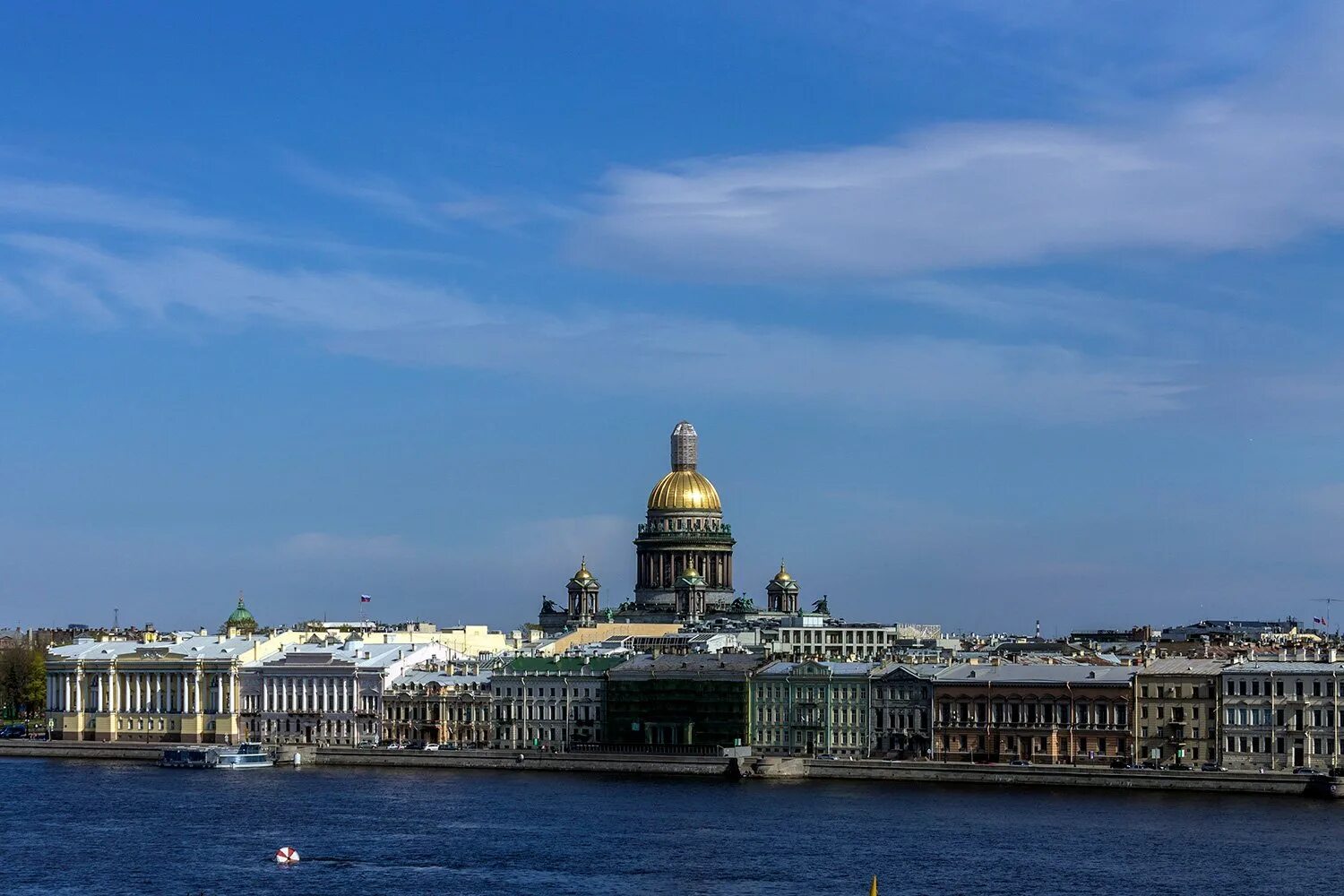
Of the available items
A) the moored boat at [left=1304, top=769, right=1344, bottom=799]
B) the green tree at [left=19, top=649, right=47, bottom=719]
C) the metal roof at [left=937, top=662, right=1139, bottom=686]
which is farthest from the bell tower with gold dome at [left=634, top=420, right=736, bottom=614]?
the moored boat at [left=1304, top=769, right=1344, bottom=799]

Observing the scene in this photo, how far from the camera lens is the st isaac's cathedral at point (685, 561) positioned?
12281 centimetres

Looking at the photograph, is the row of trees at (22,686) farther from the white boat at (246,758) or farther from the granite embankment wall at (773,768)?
the white boat at (246,758)

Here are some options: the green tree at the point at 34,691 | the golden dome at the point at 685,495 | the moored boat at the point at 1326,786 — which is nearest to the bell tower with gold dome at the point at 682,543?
the golden dome at the point at 685,495

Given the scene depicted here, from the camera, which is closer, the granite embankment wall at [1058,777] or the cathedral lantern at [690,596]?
the granite embankment wall at [1058,777]

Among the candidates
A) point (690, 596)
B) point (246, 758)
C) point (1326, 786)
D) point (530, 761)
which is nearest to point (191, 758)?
point (246, 758)

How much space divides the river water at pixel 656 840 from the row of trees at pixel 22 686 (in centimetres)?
4204

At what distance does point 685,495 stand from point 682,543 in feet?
7.26

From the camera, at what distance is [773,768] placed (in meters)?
83.7

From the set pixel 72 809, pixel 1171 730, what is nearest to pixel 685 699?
pixel 1171 730

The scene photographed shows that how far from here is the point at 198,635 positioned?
376ft

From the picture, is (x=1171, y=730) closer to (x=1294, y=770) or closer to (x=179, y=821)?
(x=1294, y=770)

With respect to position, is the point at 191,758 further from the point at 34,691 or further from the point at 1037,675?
the point at 34,691

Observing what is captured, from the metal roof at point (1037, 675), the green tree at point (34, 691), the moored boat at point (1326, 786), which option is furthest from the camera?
the green tree at point (34, 691)

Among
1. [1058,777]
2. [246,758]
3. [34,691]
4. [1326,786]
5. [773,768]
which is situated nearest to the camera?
[1326,786]
